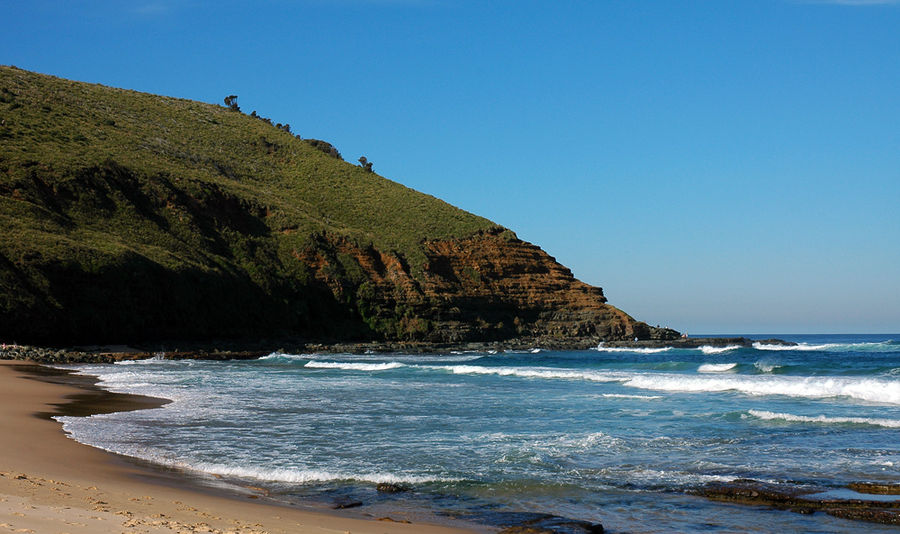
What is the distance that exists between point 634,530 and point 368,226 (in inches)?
2568

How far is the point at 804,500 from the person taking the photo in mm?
8977

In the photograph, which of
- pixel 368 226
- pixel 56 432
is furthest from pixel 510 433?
pixel 368 226

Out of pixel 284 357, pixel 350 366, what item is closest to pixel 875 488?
pixel 350 366

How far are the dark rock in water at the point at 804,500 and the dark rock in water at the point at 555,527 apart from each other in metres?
2.34

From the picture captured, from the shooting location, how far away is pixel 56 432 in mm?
12742

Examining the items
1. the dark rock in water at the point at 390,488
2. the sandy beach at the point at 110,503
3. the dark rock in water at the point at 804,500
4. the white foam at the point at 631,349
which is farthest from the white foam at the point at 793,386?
the white foam at the point at 631,349

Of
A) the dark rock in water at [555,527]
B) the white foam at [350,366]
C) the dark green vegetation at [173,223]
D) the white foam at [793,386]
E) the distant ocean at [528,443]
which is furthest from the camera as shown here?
the dark green vegetation at [173,223]

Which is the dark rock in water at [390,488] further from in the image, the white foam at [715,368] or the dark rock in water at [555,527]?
the white foam at [715,368]

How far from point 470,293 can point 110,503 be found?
57.0 metres

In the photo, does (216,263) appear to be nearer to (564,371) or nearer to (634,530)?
(564,371)

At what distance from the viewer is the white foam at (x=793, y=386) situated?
21.1 metres

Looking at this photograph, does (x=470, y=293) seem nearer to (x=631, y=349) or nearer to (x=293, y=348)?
(x=631, y=349)

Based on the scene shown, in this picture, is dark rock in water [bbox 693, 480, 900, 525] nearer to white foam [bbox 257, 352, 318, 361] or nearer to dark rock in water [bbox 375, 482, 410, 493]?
dark rock in water [bbox 375, 482, 410, 493]

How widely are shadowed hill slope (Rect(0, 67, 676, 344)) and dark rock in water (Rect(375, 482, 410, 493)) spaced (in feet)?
109
